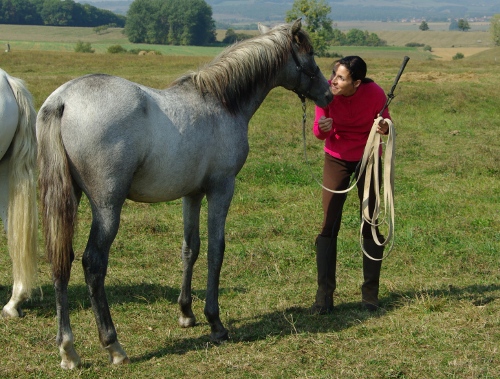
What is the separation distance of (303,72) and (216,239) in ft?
5.06

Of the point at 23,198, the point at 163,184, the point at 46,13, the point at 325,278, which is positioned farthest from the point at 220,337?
the point at 46,13

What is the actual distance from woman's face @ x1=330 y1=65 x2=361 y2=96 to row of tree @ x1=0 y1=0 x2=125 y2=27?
108672 millimetres

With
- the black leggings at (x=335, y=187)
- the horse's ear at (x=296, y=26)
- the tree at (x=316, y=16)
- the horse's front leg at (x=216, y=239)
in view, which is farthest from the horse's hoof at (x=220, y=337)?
the tree at (x=316, y=16)

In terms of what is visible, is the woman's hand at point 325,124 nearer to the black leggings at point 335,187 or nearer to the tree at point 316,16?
the black leggings at point 335,187

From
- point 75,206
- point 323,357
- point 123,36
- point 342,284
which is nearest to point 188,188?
point 75,206

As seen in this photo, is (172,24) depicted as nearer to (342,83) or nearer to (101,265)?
(342,83)

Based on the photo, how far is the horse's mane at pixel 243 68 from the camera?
16.0 feet

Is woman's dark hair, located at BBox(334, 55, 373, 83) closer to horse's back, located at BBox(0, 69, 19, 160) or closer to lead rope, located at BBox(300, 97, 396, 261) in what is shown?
lead rope, located at BBox(300, 97, 396, 261)

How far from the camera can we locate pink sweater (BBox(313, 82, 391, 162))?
5.43 meters

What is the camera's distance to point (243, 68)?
4973 mm

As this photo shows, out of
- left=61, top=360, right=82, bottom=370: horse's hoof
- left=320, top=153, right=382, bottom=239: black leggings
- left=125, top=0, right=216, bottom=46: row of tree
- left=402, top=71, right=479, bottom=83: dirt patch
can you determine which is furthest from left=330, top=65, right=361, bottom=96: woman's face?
left=125, top=0, right=216, bottom=46: row of tree

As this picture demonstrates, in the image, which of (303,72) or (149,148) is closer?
(149,148)

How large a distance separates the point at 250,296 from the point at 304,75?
6.81 feet

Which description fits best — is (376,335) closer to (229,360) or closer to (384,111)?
(229,360)
